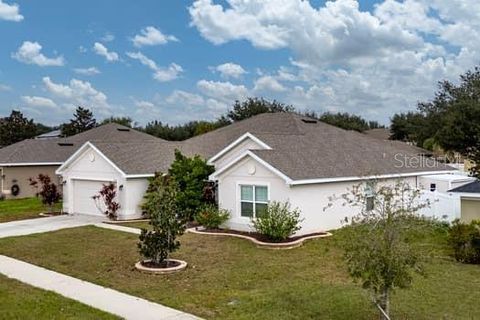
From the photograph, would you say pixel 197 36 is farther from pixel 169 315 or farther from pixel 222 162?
pixel 169 315

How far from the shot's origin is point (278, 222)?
16.7 metres

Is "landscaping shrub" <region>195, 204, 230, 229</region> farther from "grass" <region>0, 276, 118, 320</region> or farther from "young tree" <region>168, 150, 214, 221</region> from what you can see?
"grass" <region>0, 276, 118, 320</region>

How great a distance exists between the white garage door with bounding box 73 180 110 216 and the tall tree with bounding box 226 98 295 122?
3315cm

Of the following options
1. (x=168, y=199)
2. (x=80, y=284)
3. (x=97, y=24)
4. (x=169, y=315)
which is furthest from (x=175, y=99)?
(x=169, y=315)

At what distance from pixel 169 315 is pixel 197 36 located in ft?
73.5

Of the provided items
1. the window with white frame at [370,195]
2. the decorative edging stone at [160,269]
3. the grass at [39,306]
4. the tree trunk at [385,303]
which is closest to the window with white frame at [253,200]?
the decorative edging stone at [160,269]

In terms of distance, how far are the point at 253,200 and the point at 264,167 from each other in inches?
57.0

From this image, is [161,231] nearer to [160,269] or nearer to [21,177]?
[160,269]

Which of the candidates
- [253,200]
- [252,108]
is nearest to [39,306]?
[253,200]

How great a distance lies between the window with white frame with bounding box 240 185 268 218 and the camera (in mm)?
18688

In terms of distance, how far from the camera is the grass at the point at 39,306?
350 inches

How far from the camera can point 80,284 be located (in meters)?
11.3

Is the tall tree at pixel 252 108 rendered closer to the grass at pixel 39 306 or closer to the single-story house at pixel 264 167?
the single-story house at pixel 264 167

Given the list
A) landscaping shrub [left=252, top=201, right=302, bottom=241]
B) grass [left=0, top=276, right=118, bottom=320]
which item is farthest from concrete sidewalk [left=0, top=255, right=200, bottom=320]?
landscaping shrub [left=252, top=201, right=302, bottom=241]
